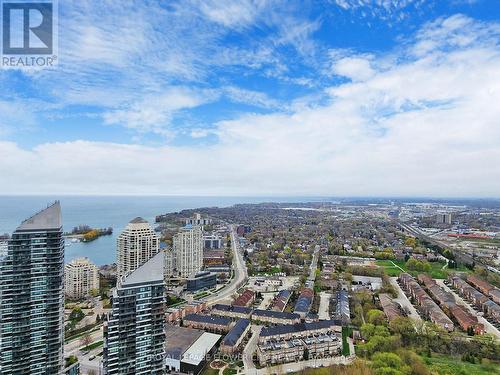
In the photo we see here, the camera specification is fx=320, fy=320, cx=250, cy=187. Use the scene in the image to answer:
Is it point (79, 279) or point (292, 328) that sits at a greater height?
point (79, 279)

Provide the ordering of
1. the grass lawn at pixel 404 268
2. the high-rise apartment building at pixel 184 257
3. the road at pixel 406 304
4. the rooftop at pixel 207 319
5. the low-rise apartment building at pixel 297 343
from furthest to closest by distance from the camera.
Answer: the grass lawn at pixel 404 268
the high-rise apartment building at pixel 184 257
the road at pixel 406 304
the rooftop at pixel 207 319
the low-rise apartment building at pixel 297 343

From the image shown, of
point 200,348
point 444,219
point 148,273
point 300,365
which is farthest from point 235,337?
point 444,219

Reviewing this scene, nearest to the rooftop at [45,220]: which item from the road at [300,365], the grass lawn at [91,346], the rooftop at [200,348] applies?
the grass lawn at [91,346]

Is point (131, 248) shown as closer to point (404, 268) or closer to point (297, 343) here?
point (297, 343)

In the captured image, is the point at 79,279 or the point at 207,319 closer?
the point at 207,319

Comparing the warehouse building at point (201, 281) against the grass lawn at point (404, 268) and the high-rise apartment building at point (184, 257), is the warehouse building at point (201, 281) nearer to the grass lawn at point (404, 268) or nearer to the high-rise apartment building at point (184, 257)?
the high-rise apartment building at point (184, 257)

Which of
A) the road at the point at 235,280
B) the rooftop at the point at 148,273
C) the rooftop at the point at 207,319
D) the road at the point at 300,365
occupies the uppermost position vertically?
the rooftop at the point at 148,273
